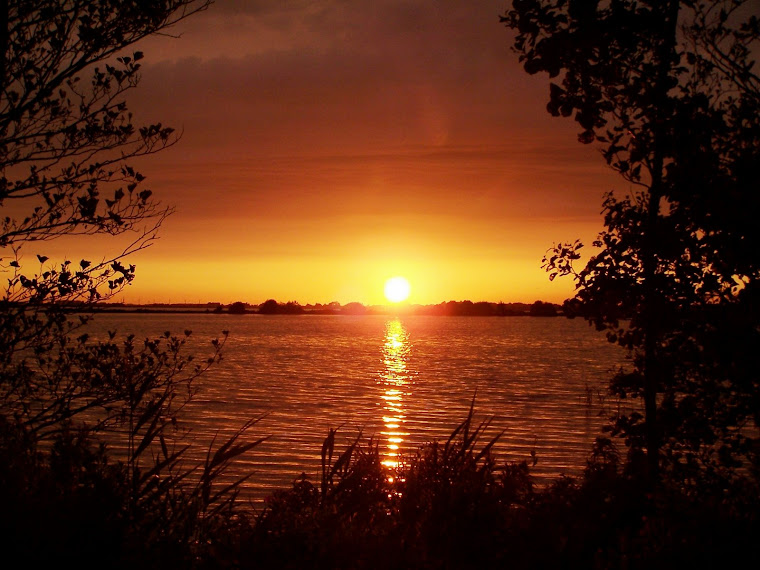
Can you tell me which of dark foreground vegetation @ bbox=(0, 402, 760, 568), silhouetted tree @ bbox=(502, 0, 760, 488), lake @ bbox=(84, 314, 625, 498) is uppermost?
silhouetted tree @ bbox=(502, 0, 760, 488)

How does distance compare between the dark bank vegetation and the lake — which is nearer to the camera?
the dark bank vegetation

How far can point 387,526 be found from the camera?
6164 millimetres

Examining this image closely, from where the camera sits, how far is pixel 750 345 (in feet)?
21.7

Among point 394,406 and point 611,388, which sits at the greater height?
point 611,388

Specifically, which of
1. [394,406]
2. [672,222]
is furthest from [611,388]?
[394,406]

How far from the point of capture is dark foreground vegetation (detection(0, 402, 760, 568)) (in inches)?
211

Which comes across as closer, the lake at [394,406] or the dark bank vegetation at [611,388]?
the dark bank vegetation at [611,388]

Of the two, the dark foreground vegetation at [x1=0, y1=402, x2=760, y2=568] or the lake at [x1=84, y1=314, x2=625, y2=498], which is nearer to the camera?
the dark foreground vegetation at [x1=0, y1=402, x2=760, y2=568]

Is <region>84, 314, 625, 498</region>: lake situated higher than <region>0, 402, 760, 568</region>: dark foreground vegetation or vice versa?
<region>0, 402, 760, 568</region>: dark foreground vegetation

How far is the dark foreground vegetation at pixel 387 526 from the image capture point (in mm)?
5359

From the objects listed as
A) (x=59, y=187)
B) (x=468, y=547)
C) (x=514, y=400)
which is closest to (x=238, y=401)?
Result: (x=514, y=400)

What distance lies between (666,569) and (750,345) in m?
2.60

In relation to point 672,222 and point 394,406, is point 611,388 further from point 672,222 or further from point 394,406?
point 394,406

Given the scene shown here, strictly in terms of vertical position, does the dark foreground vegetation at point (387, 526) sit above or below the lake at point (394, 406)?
above
